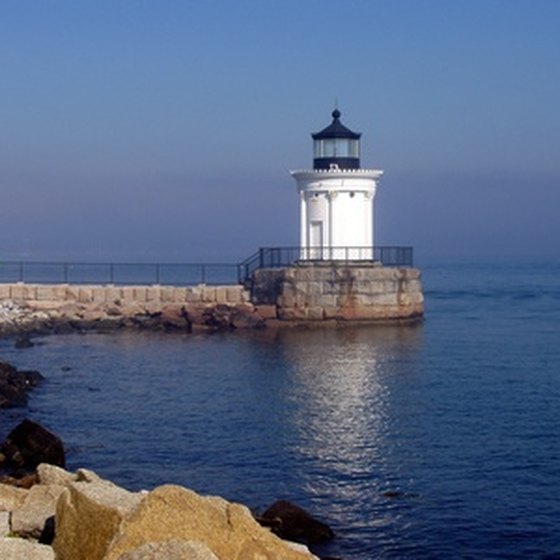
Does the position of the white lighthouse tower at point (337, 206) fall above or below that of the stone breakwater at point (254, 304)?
above

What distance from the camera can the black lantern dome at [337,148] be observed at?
133ft

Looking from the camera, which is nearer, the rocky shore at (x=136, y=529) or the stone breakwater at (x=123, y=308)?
the rocky shore at (x=136, y=529)

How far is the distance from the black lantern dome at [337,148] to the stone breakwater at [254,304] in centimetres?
392

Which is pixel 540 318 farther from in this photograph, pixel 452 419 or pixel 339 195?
pixel 452 419

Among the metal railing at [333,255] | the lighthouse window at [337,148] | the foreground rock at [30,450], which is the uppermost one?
the lighthouse window at [337,148]

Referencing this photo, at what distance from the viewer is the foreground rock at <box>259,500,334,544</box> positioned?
1381cm

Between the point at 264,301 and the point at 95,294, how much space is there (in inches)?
256

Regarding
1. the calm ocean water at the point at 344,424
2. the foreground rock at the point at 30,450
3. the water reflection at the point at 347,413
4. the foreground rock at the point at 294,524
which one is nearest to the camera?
the foreground rock at the point at 294,524

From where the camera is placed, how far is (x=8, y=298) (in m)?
42.1

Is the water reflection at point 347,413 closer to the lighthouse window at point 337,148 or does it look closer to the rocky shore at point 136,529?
the rocky shore at point 136,529

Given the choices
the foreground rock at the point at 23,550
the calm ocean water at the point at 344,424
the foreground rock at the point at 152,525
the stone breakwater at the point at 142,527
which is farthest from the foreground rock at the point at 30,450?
the foreground rock at the point at 23,550

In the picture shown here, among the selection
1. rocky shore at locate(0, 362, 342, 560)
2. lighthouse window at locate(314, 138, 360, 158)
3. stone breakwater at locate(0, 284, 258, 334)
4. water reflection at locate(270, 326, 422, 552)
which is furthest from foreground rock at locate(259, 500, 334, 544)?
lighthouse window at locate(314, 138, 360, 158)

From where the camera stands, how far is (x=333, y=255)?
39875mm

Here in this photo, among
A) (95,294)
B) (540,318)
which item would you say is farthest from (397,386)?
(540,318)
